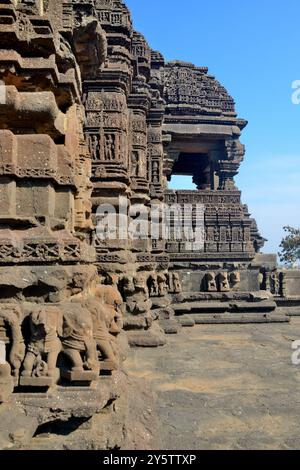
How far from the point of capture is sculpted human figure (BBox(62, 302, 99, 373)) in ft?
11.3

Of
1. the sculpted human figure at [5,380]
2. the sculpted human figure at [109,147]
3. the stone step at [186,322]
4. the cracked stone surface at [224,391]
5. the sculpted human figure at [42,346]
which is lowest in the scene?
the cracked stone surface at [224,391]

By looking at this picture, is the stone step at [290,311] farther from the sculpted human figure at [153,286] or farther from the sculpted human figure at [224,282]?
the sculpted human figure at [153,286]

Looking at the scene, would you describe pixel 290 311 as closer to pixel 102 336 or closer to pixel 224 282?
pixel 224 282

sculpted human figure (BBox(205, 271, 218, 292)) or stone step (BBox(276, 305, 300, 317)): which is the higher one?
sculpted human figure (BBox(205, 271, 218, 292))

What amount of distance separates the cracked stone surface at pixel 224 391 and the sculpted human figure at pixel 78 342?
0.93 metres

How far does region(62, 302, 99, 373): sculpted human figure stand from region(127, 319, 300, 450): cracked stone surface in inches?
36.6

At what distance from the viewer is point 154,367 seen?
634 cm

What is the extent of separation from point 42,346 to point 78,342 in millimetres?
279

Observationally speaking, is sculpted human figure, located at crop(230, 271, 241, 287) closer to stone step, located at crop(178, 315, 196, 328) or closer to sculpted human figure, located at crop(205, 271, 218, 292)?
sculpted human figure, located at crop(205, 271, 218, 292)

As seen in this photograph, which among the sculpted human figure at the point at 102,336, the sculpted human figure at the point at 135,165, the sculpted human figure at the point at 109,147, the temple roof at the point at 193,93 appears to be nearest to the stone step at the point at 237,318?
the sculpted human figure at the point at 135,165

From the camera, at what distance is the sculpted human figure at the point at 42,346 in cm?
331

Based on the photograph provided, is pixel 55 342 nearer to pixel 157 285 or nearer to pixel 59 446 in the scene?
pixel 59 446

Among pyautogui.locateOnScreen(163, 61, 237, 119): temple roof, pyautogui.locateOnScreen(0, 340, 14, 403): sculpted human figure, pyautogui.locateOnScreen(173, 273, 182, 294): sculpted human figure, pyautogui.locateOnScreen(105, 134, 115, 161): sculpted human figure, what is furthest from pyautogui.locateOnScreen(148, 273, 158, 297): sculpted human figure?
pyautogui.locateOnScreen(163, 61, 237, 119): temple roof

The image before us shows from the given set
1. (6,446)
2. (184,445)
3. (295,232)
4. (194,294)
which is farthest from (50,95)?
(295,232)
